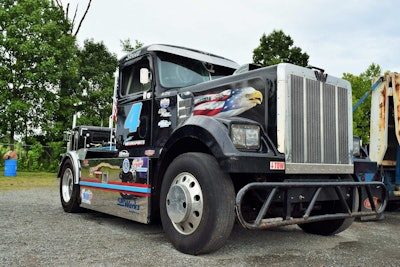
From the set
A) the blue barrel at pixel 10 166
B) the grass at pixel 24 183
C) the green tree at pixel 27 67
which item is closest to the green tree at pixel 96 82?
the green tree at pixel 27 67

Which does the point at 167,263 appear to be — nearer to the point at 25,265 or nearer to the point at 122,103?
the point at 25,265

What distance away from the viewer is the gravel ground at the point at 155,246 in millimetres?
3799

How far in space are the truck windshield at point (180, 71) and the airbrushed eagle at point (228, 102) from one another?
2.15ft

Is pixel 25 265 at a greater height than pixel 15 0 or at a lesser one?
lesser

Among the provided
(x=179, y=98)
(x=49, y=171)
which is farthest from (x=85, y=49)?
(x=179, y=98)

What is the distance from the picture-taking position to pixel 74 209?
7258 mm

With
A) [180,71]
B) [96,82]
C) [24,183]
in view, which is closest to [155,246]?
[180,71]

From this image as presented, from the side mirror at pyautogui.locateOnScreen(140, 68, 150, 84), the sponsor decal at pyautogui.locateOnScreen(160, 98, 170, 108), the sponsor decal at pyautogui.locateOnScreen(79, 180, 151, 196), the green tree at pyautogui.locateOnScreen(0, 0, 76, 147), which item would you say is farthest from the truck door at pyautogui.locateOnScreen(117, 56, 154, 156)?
the green tree at pyautogui.locateOnScreen(0, 0, 76, 147)

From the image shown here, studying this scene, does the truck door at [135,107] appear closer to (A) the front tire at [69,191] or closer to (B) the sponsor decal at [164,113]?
(B) the sponsor decal at [164,113]

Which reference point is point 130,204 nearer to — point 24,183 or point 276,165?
point 276,165

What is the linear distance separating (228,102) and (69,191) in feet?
14.4

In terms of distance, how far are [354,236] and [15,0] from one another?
23082mm

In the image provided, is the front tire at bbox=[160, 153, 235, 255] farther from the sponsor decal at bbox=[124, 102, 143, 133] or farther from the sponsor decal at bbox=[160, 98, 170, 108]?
the sponsor decal at bbox=[124, 102, 143, 133]

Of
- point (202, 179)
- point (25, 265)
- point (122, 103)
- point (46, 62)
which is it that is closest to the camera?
point (25, 265)
